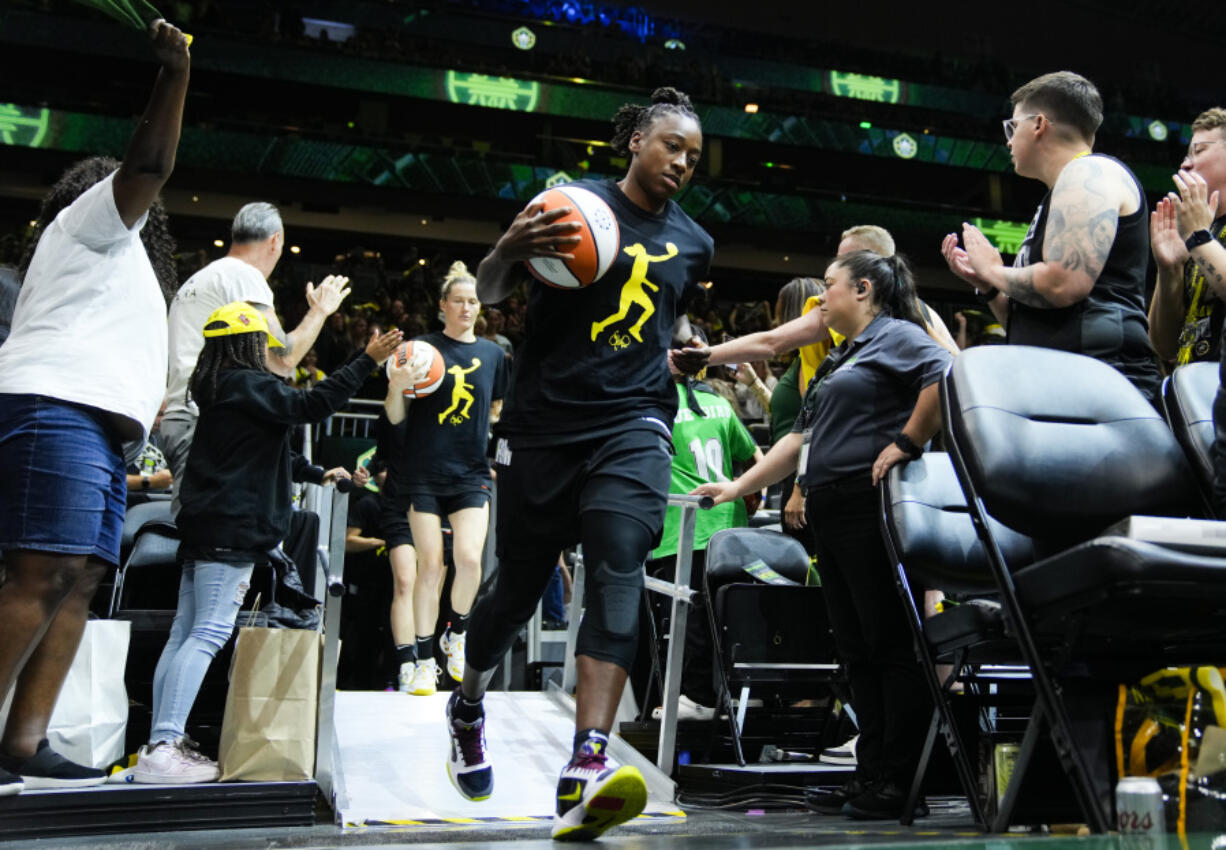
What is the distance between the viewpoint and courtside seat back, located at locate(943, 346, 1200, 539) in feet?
8.13

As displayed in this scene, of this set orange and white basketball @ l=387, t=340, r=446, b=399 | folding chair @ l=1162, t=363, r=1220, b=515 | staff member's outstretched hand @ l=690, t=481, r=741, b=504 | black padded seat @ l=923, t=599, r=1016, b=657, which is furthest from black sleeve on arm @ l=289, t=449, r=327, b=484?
folding chair @ l=1162, t=363, r=1220, b=515

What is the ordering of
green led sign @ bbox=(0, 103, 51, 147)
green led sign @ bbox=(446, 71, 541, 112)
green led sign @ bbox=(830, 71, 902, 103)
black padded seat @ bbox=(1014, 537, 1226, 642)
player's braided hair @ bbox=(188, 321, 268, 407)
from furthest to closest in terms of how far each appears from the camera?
green led sign @ bbox=(830, 71, 902, 103), green led sign @ bbox=(446, 71, 541, 112), green led sign @ bbox=(0, 103, 51, 147), player's braided hair @ bbox=(188, 321, 268, 407), black padded seat @ bbox=(1014, 537, 1226, 642)

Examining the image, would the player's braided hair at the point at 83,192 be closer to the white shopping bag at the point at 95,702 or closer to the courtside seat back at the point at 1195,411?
the white shopping bag at the point at 95,702

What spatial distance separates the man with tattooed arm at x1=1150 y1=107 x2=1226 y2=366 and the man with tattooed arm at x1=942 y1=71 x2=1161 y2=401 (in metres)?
0.18

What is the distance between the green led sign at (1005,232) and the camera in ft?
66.1

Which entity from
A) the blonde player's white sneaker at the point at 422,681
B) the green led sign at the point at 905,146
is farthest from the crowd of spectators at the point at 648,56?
the blonde player's white sneaker at the point at 422,681

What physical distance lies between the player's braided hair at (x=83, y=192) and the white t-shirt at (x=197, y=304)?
2.20 ft

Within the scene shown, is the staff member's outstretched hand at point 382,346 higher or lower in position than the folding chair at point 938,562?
higher

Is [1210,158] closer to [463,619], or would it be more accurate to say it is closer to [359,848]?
[359,848]

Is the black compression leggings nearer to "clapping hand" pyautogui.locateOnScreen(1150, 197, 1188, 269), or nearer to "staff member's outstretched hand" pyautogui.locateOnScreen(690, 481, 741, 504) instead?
"staff member's outstretched hand" pyautogui.locateOnScreen(690, 481, 741, 504)

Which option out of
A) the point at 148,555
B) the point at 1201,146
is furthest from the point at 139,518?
the point at 1201,146

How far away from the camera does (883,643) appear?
124 inches

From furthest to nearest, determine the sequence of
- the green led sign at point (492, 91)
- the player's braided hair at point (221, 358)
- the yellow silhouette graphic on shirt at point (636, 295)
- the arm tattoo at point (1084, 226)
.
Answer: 1. the green led sign at point (492, 91)
2. the player's braided hair at point (221, 358)
3. the arm tattoo at point (1084, 226)
4. the yellow silhouette graphic on shirt at point (636, 295)

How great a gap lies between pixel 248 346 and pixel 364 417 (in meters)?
5.09
